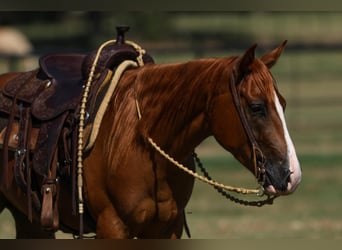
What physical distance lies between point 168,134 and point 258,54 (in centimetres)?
1178

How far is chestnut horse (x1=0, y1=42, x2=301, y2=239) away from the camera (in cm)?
346

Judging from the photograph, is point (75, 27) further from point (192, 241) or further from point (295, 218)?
point (192, 241)

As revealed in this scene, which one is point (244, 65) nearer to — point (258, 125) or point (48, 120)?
point (258, 125)

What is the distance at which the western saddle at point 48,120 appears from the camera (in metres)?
3.86

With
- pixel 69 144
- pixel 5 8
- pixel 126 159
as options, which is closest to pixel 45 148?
pixel 69 144

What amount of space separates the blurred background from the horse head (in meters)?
3.38

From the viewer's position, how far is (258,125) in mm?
3441

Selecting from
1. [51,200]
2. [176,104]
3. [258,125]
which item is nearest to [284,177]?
[258,125]

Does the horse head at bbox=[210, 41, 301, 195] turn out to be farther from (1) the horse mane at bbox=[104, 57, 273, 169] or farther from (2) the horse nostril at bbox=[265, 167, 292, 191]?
(1) the horse mane at bbox=[104, 57, 273, 169]

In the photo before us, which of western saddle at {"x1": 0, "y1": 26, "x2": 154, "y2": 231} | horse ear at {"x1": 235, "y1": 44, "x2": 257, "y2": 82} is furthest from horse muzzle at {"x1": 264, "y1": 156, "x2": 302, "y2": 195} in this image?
western saddle at {"x1": 0, "y1": 26, "x2": 154, "y2": 231}

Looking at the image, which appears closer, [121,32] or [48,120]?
[48,120]

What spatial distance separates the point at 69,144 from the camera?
12.7ft

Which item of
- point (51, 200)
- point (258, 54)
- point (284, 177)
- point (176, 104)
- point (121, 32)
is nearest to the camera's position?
point (284, 177)

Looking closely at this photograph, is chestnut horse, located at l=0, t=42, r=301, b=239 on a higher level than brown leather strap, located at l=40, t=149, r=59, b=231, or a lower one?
higher
